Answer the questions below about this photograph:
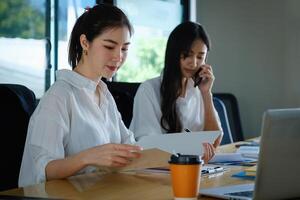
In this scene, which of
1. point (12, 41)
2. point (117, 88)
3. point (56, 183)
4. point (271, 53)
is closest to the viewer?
point (56, 183)

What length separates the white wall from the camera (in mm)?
4059

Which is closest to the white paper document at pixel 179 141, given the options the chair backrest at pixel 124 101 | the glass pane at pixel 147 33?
the chair backrest at pixel 124 101

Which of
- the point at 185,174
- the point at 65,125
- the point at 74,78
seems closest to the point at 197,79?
the point at 74,78

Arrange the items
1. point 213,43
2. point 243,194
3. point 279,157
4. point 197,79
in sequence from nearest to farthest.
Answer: point 279,157, point 243,194, point 197,79, point 213,43

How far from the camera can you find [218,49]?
442cm

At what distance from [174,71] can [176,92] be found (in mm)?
108

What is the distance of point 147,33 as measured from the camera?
4527mm

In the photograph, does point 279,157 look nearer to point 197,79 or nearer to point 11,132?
point 11,132

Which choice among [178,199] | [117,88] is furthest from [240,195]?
[117,88]

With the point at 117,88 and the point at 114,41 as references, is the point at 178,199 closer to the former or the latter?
the point at 114,41

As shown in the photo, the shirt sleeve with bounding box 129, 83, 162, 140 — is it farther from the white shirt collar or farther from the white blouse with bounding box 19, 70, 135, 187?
the white shirt collar

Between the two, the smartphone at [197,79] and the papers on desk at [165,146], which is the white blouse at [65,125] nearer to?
the papers on desk at [165,146]

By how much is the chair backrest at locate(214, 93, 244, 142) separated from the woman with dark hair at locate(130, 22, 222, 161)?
4.02ft

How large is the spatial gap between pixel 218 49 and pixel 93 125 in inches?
104
